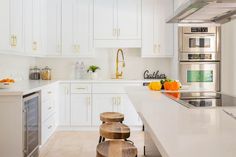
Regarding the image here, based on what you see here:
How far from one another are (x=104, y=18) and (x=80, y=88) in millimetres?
1312

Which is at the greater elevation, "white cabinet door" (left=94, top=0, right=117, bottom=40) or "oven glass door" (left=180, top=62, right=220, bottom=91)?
"white cabinet door" (left=94, top=0, right=117, bottom=40)

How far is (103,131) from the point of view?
7.70ft

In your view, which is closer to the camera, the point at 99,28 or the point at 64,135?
the point at 64,135

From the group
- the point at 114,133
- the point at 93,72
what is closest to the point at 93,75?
the point at 93,72

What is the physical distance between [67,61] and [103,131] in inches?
135

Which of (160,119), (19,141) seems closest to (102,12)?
(19,141)

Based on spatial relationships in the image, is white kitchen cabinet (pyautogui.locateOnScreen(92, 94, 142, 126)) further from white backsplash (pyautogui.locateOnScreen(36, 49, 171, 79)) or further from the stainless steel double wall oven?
the stainless steel double wall oven

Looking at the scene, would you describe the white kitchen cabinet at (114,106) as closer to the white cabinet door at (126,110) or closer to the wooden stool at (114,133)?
the white cabinet door at (126,110)

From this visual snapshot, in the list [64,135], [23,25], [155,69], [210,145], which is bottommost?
[64,135]

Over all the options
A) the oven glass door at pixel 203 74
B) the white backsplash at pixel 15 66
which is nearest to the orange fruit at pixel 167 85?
the oven glass door at pixel 203 74

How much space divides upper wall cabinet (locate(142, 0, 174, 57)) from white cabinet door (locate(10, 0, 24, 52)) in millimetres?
2186

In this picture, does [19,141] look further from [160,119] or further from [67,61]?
[67,61]

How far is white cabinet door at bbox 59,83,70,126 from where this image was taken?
16.5 ft

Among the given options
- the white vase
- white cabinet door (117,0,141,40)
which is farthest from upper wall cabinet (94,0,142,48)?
the white vase
